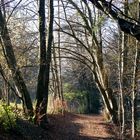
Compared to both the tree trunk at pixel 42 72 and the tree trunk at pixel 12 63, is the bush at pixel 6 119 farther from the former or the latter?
the tree trunk at pixel 42 72

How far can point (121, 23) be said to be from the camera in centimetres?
639

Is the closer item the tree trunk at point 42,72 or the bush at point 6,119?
the bush at point 6,119

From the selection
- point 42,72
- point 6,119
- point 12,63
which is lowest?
point 6,119

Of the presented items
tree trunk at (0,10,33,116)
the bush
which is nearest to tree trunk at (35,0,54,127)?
tree trunk at (0,10,33,116)

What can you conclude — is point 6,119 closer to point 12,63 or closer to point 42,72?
point 12,63

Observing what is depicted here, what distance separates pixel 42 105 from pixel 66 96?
25855mm

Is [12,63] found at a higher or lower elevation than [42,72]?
higher

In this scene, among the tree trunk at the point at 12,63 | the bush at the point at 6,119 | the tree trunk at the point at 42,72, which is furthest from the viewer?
the tree trunk at the point at 42,72

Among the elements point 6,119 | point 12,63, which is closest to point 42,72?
point 12,63

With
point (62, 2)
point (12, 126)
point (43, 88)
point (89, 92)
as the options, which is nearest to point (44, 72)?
point (43, 88)

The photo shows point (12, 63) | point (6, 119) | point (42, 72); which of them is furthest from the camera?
point (42, 72)

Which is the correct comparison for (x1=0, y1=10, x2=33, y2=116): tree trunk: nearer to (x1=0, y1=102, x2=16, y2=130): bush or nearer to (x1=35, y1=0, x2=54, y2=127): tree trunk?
(x1=35, y1=0, x2=54, y2=127): tree trunk

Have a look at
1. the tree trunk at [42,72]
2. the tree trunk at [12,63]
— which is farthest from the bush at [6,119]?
the tree trunk at [42,72]

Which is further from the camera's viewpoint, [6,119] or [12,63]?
[12,63]
